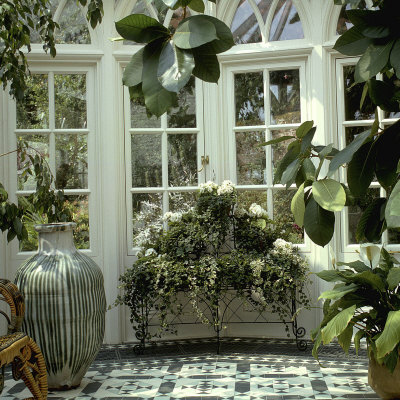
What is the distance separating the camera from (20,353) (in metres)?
2.82

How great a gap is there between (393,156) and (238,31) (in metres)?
3.75

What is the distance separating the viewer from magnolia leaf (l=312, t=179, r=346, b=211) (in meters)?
0.97

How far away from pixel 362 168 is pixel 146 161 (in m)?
3.60

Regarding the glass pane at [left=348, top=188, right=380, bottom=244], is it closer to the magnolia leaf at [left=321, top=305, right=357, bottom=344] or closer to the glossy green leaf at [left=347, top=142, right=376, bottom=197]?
the magnolia leaf at [left=321, top=305, right=357, bottom=344]

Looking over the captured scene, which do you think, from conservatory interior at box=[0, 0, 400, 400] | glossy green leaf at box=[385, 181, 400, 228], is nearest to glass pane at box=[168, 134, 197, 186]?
conservatory interior at box=[0, 0, 400, 400]

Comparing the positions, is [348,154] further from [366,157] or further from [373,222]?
[373,222]

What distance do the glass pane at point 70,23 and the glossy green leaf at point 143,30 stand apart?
13.1 feet

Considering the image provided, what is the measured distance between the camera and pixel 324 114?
4398 mm

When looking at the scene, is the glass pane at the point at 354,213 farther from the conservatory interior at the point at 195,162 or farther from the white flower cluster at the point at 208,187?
the white flower cluster at the point at 208,187

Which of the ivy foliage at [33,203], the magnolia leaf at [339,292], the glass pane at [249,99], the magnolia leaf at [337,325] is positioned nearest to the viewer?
the magnolia leaf at [337,325]

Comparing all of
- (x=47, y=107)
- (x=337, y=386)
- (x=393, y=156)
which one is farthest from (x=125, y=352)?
(x=393, y=156)

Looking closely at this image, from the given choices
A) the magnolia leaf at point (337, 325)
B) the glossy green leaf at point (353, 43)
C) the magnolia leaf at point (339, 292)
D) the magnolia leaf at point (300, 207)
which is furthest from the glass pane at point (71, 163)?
the glossy green leaf at point (353, 43)

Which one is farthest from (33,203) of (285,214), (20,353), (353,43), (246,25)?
(353,43)

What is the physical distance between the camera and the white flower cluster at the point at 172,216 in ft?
14.0
